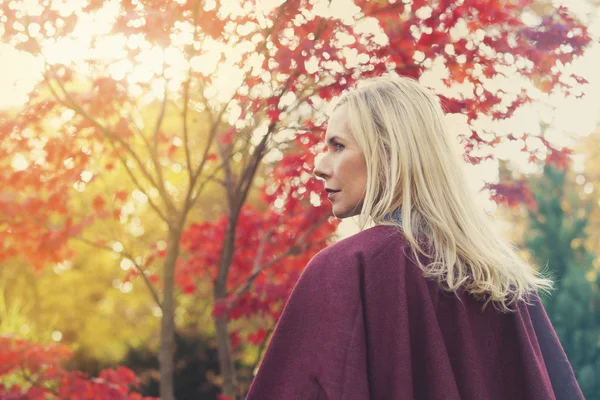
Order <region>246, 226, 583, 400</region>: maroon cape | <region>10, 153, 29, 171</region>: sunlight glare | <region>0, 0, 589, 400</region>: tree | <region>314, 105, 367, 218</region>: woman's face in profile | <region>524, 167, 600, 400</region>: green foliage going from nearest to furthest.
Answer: <region>246, 226, 583, 400</region>: maroon cape < <region>314, 105, 367, 218</region>: woman's face in profile < <region>0, 0, 589, 400</region>: tree < <region>10, 153, 29, 171</region>: sunlight glare < <region>524, 167, 600, 400</region>: green foliage

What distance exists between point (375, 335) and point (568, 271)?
10.1 m

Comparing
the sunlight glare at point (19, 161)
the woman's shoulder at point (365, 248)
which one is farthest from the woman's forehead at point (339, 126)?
the sunlight glare at point (19, 161)

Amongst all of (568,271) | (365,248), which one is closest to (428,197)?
(365,248)

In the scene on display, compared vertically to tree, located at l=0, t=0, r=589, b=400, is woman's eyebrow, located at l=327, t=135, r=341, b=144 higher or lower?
lower

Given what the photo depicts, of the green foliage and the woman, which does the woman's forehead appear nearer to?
the woman

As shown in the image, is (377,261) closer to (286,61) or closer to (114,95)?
(286,61)

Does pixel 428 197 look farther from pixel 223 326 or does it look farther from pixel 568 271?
pixel 568 271

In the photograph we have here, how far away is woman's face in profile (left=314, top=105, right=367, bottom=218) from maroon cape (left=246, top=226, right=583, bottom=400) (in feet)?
0.51

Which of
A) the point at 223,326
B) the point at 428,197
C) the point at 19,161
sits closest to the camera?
the point at 428,197

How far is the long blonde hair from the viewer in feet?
6.05

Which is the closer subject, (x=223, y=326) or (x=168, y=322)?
(x=168, y=322)

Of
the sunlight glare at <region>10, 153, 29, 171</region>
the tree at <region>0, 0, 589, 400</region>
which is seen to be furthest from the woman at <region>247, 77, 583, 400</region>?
the sunlight glare at <region>10, 153, 29, 171</region>

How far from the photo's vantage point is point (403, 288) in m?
1.77

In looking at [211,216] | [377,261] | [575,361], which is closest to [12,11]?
[377,261]
